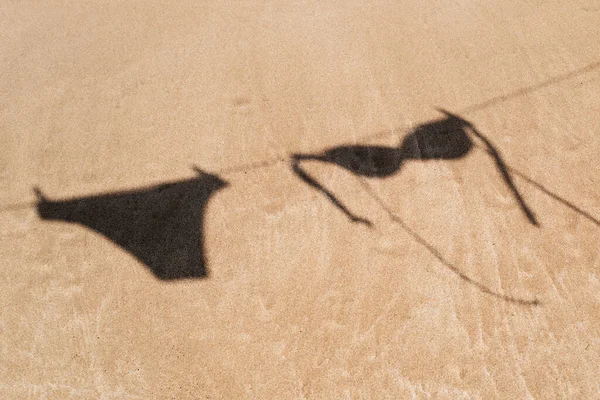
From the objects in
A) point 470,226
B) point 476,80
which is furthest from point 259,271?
point 476,80

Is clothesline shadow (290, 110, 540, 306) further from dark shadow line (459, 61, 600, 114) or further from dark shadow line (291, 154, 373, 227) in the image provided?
dark shadow line (459, 61, 600, 114)

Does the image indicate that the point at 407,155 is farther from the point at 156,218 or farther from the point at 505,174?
the point at 156,218

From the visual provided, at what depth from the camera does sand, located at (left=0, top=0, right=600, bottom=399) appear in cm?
318

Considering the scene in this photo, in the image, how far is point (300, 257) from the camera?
367 centimetres

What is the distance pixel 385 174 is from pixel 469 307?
1392 millimetres

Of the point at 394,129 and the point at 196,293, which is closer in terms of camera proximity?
the point at 196,293

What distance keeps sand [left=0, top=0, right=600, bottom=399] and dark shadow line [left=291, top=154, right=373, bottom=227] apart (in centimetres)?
2

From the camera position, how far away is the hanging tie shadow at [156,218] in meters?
3.70

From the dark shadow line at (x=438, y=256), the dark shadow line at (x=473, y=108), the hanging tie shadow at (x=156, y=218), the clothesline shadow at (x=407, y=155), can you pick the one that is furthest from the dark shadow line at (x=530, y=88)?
the hanging tie shadow at (x=156, y=218)

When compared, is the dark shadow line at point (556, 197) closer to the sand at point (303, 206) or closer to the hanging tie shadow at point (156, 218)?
the sand at point (303, 206)

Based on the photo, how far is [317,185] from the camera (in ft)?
13.5

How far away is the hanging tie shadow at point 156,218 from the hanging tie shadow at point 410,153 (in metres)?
0.97

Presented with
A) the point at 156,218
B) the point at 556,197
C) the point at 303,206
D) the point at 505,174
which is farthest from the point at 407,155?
the point at 156,218

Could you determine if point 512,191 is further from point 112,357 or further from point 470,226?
point 112,357
